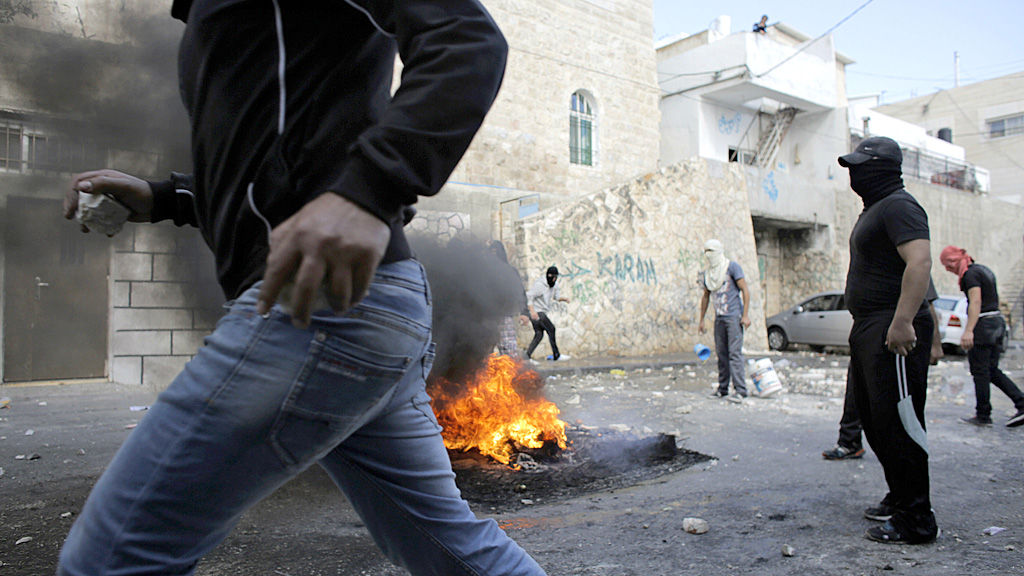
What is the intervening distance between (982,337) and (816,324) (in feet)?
30.6

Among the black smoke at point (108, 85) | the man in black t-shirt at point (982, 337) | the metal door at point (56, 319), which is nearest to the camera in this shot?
the black smoke at point (108, 85)

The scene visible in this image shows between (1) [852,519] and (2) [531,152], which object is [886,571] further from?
(2) [531,152]

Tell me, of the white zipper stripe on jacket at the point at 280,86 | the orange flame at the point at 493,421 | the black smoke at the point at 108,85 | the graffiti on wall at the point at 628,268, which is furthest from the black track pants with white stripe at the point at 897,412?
the graffiti on wall at the point at 628,268

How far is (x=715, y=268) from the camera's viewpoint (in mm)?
8250

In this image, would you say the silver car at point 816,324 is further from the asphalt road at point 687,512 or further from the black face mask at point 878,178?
the black face mask at point 878,178

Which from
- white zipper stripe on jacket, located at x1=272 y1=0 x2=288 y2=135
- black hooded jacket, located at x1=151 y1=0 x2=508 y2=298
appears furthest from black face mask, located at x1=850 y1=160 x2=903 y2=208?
white zipper stripe on jacket, located at x1=272 y1=0 x2=288 y2=135

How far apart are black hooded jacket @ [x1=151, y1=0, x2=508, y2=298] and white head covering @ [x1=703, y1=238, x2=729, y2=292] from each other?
738 centimetres

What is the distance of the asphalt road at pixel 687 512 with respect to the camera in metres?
2.80

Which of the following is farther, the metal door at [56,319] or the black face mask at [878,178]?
the metal door at [56,319]

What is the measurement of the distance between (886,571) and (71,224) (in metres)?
5.92

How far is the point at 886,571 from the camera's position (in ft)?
9.07

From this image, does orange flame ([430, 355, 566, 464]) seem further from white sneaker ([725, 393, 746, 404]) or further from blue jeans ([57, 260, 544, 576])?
blue jeans ([57, 260, 544, 576])

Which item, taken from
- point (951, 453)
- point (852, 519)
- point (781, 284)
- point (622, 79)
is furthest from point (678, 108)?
point (852, 519)

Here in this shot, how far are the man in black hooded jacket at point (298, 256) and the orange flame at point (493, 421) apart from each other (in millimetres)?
3275
